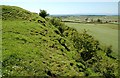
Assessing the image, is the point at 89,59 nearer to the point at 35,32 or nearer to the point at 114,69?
the point at 114,69

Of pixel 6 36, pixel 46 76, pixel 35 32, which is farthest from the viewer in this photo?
pixel 35 32

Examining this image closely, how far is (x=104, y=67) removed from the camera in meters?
35.9

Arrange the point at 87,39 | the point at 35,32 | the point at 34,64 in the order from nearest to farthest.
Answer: the point at 34,64
the point at 35,32
the point at 87,39

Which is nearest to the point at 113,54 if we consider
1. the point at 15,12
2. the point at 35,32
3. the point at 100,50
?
the point at 100,50

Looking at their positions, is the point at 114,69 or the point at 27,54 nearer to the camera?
the point at 27,54

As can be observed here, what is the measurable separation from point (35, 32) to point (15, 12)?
695 inches

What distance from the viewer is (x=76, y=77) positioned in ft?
86.6

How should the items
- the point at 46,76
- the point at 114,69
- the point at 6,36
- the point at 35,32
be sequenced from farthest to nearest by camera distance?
1. the point at 35,32
2. the point at 114,69
3. the point at 6,36
4. the point at 46,76

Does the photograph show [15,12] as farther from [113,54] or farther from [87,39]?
[113,54]

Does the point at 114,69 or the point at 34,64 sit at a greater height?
the point at 34,64

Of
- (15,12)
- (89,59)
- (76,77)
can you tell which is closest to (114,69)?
(89,59)

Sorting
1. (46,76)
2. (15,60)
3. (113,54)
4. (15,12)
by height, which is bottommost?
(113,54)

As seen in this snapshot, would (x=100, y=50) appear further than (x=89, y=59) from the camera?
Yes

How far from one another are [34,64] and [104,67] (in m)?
15.9
